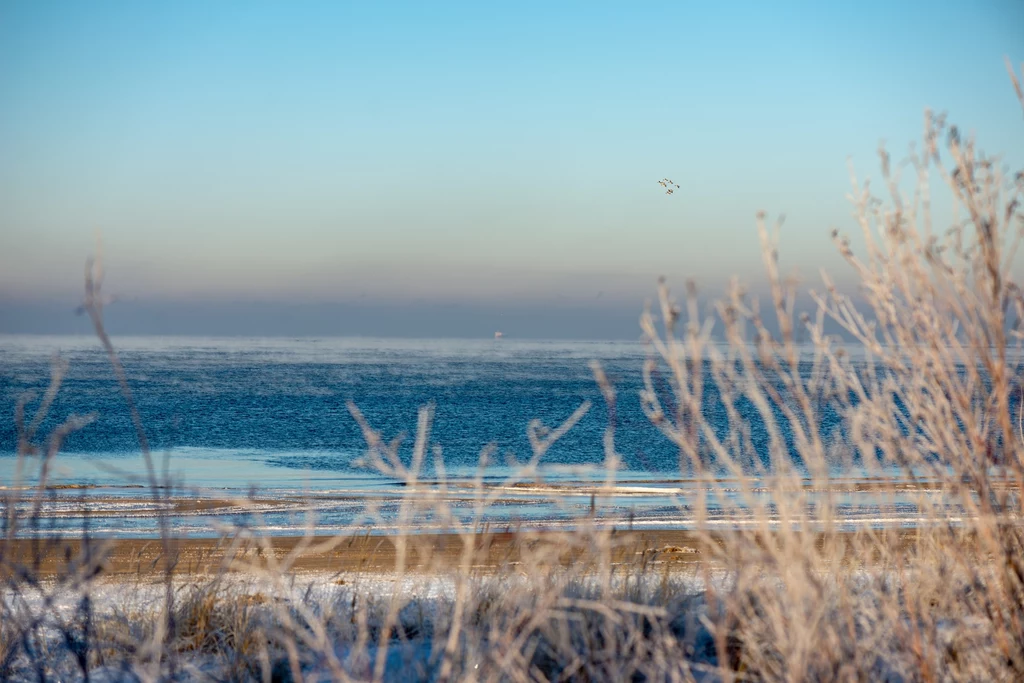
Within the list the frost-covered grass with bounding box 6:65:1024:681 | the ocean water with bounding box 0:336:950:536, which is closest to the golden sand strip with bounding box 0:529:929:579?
the ocean water with bounding box 0:336:950:536

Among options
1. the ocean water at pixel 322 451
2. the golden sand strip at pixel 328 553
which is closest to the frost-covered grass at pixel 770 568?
the ocean water at pixel 322 451

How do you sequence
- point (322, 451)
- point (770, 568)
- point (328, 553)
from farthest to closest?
point (322, 451), point (328, 553), point (770, 568)

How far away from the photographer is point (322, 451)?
62.5 ft

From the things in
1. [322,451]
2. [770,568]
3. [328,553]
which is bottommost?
[322,451]

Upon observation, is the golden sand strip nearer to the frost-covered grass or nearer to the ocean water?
the ocean water

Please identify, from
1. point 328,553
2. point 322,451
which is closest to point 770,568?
point 328,553

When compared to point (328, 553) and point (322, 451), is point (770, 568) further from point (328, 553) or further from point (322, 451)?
point (322, 451)

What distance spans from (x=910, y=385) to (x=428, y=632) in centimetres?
252

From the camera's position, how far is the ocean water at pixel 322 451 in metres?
9.98

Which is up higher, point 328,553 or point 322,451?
point 328,553

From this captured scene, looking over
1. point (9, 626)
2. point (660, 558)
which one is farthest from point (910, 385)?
point (660, 558)

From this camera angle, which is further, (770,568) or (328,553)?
(328,553)

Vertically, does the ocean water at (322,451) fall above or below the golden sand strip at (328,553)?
below

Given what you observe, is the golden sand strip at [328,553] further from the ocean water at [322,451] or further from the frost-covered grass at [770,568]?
the frost-covered grass at [770,568]
